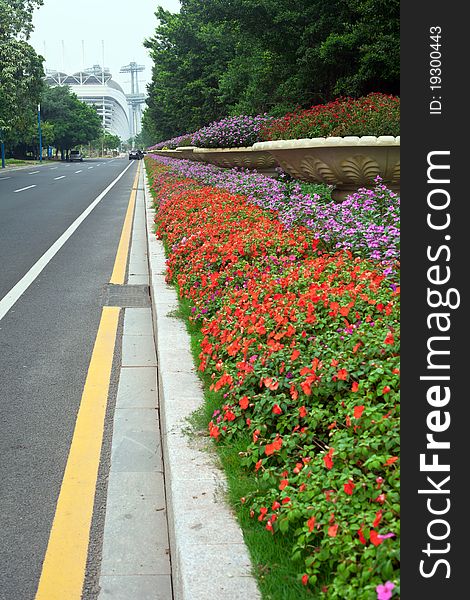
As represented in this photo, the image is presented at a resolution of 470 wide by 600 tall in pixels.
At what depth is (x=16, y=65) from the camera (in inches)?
1731

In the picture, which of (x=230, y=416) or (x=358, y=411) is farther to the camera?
(x=230, y=416)

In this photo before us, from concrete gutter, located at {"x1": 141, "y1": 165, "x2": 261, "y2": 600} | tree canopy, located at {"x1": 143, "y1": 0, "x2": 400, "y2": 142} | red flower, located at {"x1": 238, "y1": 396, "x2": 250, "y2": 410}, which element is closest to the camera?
concrete gutter, located at {"x1": 141, "y1": 165, "x2": 261, "y2": 600}

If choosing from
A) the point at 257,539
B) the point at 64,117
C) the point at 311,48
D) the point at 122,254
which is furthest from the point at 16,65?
the point at 64,117

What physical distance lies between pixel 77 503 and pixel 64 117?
112m

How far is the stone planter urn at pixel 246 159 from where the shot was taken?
539 inches

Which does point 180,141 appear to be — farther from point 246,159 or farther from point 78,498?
point 78,498

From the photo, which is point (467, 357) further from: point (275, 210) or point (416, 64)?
point (275, 210)

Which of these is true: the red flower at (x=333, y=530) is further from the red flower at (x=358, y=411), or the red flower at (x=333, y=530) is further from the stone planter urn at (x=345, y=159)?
the stone planter urn at (x=345, y=159)

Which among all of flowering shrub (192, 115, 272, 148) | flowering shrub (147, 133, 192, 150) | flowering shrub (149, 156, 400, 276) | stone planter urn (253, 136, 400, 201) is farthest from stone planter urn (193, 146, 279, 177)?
flowering shrub (147, 133, 192, 150)

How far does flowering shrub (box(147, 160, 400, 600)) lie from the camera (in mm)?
2164

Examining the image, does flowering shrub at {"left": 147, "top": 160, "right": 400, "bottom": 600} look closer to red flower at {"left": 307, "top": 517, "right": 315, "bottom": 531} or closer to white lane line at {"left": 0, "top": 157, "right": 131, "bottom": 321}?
red flower at {"left": 307, "top": 517, "right": 315, "bottom": 531}

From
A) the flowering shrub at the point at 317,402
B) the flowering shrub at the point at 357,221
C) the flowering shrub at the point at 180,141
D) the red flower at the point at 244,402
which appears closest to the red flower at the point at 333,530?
the flowering shrub at the point at 317,402

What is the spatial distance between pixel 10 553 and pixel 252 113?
19867 mm

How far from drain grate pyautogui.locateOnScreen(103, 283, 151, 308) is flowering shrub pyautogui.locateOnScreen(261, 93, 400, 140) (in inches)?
→ 113
